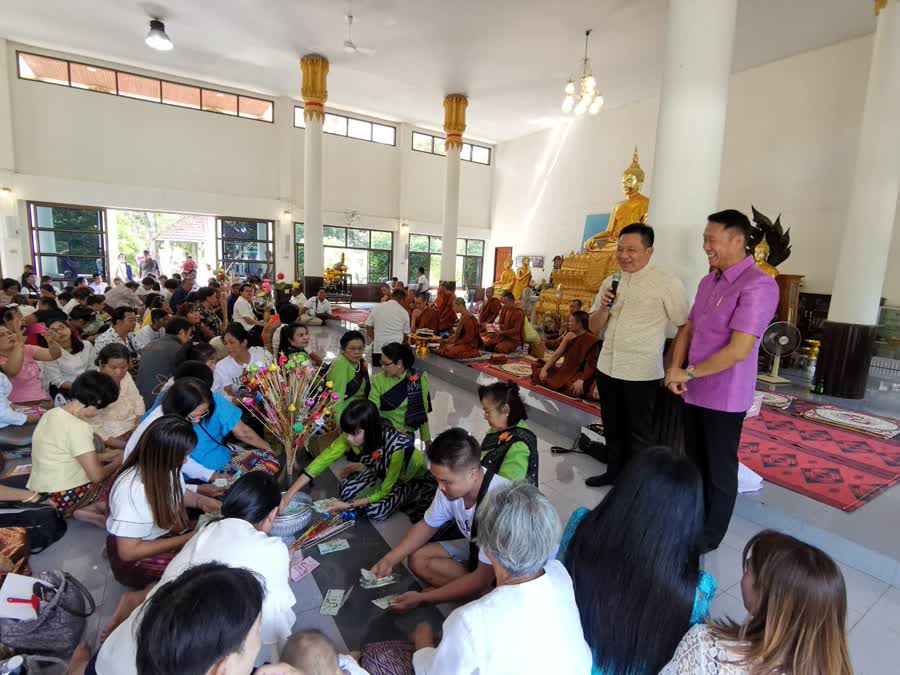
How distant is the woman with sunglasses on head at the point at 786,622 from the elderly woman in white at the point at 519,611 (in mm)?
315

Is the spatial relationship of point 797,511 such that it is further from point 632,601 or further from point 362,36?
point 362,36

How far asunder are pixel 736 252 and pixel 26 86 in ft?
44.7

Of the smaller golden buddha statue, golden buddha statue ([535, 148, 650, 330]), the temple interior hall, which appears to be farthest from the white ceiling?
the smaller golden buddha statue

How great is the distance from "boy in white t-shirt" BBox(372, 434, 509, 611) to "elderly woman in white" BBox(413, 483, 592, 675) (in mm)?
564

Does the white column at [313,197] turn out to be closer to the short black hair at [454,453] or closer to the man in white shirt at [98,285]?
the man in white shirt at [98,285]

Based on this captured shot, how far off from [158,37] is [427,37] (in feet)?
14.2

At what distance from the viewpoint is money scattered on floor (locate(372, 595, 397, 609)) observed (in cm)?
192

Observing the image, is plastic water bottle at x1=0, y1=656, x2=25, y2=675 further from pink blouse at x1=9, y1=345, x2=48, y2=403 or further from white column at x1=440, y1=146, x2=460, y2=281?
white column at x1=440, y1=146, x2=460, y2=281

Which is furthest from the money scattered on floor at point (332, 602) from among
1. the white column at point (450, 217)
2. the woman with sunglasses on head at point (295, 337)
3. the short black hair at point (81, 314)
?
the white column at point (450, 217)

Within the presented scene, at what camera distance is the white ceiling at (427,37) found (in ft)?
23.3

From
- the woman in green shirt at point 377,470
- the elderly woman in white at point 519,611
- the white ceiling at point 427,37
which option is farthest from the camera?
the white ceiling at point 427,37

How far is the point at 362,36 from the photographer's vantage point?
8.27 meters

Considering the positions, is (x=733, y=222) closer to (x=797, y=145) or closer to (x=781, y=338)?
(x=781, y=338)

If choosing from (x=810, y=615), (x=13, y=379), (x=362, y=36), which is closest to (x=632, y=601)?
(x=810, y=615)
